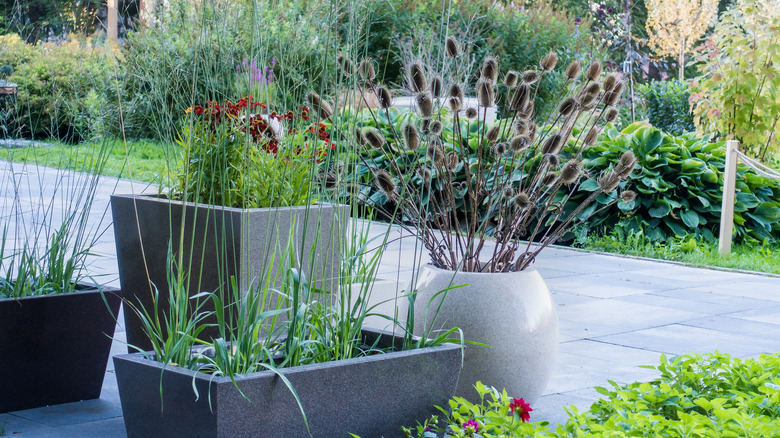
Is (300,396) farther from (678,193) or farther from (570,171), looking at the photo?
(678,193)

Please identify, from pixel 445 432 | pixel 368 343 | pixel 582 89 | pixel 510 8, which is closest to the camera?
pixel 445 432

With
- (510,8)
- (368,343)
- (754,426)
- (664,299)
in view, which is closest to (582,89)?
(368,343)

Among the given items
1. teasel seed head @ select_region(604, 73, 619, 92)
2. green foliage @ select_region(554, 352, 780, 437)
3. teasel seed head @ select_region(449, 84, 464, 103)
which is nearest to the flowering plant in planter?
teasel seed head @ select_region(449, 84, 464, 103)

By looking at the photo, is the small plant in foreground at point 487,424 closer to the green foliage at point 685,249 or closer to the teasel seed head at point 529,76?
the teasel seed head at point 529,76

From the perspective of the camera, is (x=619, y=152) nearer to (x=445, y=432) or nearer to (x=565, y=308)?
(x=565, y=308)

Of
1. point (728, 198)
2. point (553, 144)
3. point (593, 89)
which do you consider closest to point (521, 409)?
point (553, 144)

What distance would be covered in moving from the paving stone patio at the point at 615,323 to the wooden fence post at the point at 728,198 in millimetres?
617

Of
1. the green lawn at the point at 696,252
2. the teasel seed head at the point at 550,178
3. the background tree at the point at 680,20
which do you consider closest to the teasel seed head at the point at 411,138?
the teasel seed head at the point at 550,178

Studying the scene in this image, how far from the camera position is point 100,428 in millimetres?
2516

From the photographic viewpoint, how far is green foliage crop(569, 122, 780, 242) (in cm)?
679

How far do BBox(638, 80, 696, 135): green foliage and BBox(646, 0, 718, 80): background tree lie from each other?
112 inches

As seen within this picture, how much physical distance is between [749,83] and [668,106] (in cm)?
682

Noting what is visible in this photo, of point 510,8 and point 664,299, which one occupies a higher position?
point 510,8

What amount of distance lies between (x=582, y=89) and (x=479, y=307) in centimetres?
81
